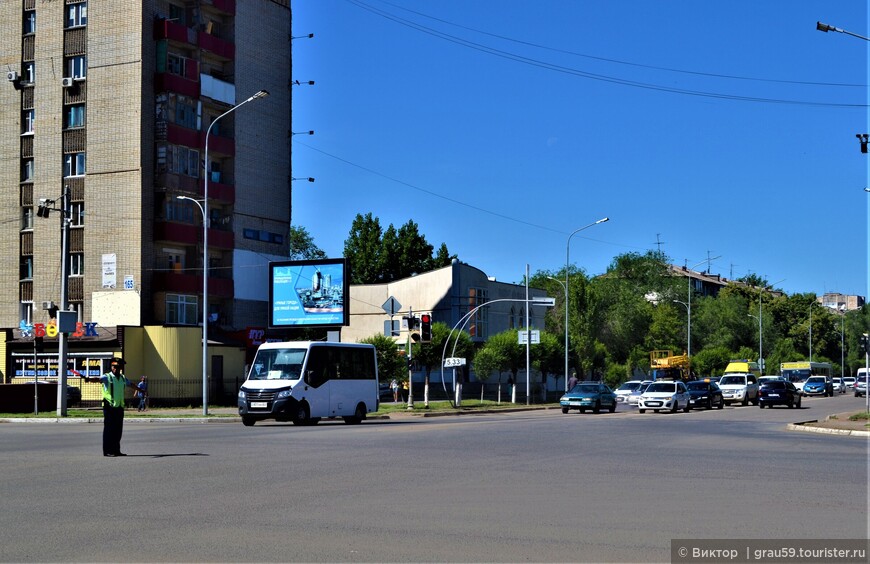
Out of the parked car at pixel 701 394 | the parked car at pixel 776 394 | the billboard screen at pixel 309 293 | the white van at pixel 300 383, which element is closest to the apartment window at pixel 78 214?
the billboard screen at pixel 309 293

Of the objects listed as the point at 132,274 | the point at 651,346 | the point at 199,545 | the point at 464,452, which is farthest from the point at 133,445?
the point at 651,346

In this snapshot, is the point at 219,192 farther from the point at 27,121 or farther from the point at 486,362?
the point at 486,362

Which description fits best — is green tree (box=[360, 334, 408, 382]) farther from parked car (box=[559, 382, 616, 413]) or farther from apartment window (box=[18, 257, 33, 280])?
apartment window (box=[18, 257, 33, 280])

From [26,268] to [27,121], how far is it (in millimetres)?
8360

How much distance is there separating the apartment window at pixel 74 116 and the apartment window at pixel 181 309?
1091 cm

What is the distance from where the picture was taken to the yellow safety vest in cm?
1980

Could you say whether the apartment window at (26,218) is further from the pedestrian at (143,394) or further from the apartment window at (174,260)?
the pedestrian at (143,394)

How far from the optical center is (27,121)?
60938mm

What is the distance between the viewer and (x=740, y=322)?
405ft

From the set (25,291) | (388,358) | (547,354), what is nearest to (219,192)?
(25,291)

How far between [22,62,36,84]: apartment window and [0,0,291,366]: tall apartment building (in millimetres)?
102

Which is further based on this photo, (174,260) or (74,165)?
(174,260)

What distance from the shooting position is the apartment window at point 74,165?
59.4 meters

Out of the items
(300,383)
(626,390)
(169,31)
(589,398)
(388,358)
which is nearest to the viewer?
(300,383)
